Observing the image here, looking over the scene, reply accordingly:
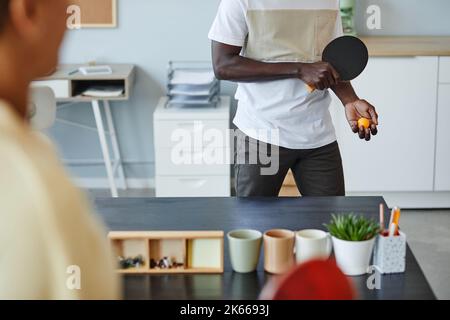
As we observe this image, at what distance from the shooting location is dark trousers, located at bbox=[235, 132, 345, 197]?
2.32 metres

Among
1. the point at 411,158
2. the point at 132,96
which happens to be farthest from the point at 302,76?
the point at 132,96

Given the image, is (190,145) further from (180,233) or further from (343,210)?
(180,233)

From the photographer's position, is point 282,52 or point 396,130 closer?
point 282,52

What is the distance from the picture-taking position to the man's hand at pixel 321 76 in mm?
2240

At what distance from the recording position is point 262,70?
2320 millimetres

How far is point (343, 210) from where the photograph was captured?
75.7 inches

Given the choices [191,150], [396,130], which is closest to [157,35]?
[191,150]

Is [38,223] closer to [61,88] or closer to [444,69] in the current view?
[61,88]

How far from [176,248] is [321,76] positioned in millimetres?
855

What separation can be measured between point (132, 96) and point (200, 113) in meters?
0.62

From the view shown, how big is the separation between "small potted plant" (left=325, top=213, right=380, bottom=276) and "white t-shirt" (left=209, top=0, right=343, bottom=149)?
0.77 m

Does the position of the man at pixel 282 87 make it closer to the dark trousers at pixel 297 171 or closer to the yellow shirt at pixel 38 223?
the dark trousers at pixel 297 171

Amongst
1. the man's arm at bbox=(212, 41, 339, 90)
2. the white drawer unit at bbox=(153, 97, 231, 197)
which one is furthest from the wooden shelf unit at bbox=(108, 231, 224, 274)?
the white drawer unit at bbox=(153, 97, 231, 197)

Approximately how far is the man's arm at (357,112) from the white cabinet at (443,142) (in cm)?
190
